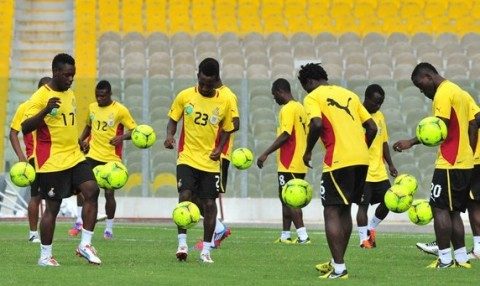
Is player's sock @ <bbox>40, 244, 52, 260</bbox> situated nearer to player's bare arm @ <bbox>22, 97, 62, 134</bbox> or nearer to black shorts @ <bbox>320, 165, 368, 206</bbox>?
player's bare arm @ <bbox>22, 97, 62, 134</bbox>

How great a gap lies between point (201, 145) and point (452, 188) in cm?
313

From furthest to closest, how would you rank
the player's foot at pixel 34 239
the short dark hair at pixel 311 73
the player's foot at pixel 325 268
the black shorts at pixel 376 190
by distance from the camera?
the black shorts at pixel 376 190 < the player's foot at pixel 34 239 < the player's foot at pixel 325 268 < the short dark hair at pixel 311 73

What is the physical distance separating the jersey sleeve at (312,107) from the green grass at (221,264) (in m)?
1.65

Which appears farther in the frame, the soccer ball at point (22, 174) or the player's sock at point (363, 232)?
the player's sock at point (363, 232)

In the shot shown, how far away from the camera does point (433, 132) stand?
12.3 meters

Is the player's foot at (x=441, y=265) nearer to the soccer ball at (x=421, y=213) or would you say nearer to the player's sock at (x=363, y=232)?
the soccer ball at (x=421, y=213)

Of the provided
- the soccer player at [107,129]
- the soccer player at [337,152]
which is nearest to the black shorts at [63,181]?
the soccer player at [337,152]

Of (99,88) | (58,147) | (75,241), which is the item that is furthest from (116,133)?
(58,147)

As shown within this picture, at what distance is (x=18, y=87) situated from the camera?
2938 cm

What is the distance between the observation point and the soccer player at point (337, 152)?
1148 centimetres

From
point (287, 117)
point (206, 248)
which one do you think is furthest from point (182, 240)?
point (287, 117)

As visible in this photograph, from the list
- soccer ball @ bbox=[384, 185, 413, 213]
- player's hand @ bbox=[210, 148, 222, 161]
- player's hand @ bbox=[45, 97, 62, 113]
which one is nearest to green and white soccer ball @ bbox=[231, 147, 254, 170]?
soccer ball @ bbox=[384, 185, 413, 213]

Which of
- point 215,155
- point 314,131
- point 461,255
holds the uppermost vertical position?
point 314,131

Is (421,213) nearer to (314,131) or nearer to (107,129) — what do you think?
(314,131)
